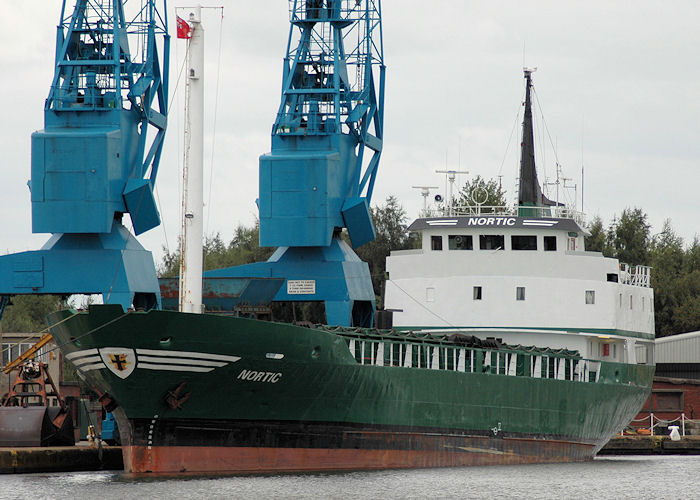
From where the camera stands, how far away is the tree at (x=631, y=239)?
79.1 meters

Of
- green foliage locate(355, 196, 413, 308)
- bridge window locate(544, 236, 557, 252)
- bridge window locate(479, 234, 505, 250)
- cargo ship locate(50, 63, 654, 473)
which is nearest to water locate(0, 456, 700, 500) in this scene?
cargo ship locate(50, 63, 654, 473)

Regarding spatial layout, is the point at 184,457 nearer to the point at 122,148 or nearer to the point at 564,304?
the point at 122,148

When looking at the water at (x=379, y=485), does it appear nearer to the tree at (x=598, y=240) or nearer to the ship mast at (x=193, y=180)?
the ship mast at (x=193, y=180)

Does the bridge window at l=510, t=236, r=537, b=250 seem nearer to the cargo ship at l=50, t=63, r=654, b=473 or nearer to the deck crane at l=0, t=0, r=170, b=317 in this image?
the cargo ship at l=50, t=63, r=654, b=473

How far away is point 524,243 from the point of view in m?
41.6

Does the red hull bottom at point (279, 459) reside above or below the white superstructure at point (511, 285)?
below

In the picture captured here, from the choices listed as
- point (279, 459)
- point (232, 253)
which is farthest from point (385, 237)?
point (279, 459)

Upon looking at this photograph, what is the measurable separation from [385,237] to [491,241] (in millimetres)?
31742

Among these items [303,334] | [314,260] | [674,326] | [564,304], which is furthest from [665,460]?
[674,326]

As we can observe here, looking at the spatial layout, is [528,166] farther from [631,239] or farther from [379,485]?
[631,239]

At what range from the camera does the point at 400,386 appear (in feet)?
109

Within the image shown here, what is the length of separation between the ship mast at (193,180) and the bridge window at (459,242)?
13092mm

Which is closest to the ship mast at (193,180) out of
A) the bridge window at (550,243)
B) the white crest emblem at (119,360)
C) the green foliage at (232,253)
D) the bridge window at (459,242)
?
the white crest emblem at (119,360)

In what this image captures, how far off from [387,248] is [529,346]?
1278 inches
